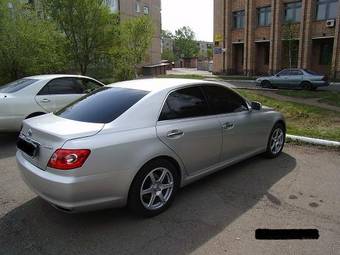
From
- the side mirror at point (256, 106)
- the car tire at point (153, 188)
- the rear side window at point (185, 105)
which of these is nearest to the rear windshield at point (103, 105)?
the rear side window at point (185, 105)

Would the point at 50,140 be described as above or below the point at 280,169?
above

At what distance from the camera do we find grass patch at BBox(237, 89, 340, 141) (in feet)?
26.0

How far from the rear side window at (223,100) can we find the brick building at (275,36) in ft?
86.5

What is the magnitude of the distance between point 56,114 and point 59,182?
1.39 meters

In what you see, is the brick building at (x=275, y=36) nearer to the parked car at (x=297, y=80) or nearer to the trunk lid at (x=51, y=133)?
the parked car at (x=297, y=80)

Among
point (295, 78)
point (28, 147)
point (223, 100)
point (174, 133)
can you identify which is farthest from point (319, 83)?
point (28, 147)

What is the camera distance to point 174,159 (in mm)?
4051

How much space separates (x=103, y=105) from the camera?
4.15 metres

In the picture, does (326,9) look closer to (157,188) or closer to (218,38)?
(218,38)

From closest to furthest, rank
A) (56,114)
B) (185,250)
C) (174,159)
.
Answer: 1. (185,250)
2. (174,159)
3. (56,114)

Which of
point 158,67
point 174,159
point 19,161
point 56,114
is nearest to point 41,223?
point 19,161

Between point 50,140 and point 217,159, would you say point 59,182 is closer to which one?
point 50,140

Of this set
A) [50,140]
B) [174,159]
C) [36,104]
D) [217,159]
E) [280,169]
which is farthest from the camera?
[36,104]

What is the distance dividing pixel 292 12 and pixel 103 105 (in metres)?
31.5
